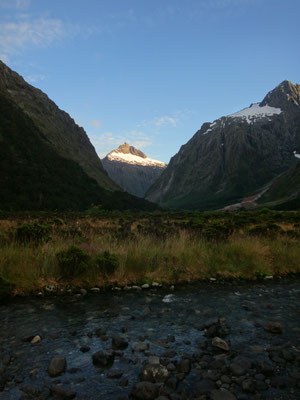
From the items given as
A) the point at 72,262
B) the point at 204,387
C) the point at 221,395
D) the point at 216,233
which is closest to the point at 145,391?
the point at 204,387

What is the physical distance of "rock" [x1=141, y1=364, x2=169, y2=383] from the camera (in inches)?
156

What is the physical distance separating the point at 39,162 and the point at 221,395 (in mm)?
100280

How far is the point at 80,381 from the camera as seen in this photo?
13.0 feet

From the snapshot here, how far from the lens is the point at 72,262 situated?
8344mm

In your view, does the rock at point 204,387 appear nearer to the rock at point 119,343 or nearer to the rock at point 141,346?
the rock at point 141,346

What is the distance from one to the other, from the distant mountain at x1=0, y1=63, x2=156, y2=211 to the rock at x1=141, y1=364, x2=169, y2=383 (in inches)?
2224

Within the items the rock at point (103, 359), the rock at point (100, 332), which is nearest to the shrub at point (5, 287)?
the rock at point (100, 332)

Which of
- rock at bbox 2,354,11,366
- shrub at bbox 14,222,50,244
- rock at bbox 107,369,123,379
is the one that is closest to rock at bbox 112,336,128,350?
rock at bbox 107,369,123,379

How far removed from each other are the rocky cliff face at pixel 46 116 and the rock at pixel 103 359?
121576 millimetres

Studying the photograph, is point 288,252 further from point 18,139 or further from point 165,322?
point 18,139

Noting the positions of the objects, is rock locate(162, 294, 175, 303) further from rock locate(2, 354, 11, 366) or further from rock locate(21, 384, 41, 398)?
rock locate(21, 384, 41, 398)

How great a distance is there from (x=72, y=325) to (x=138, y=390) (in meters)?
2.64

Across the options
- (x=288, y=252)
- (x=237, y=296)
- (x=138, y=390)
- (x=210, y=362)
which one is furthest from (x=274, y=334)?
(x=288, y=252)

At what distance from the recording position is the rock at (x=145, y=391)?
3.56 metres
